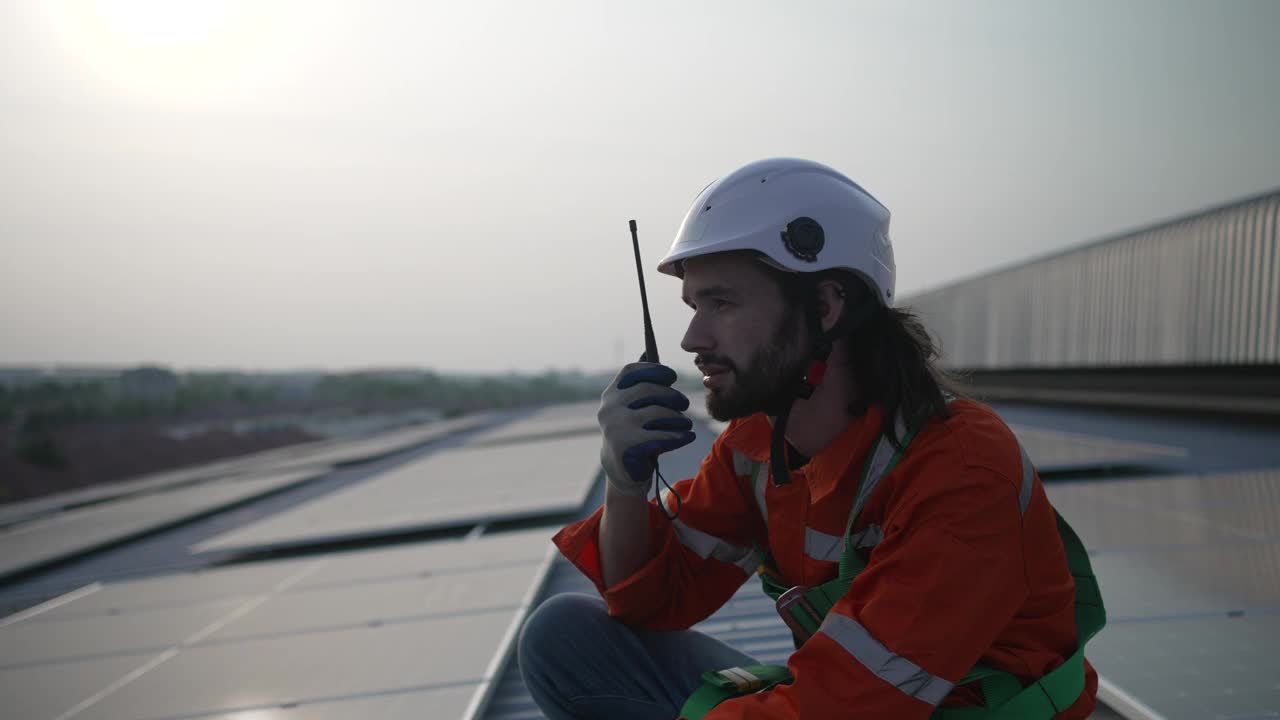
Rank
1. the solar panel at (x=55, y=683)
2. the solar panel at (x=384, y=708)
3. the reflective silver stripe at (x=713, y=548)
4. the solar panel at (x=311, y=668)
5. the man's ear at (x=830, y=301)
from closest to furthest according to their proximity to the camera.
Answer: the man's ear at (x=830, y=301), the reflective silver stripe at (x=713, y=548), the solar panel at (x=384, y=708), the solar panel at (x=311, y=668), the solar panel at (x=55, y=683)

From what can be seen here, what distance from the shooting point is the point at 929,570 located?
1.12 m

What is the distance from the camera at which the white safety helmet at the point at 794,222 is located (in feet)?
5.31

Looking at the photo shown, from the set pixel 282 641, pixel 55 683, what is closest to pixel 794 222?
pixel 282 641

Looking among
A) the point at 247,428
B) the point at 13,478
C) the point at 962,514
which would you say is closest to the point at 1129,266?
the point at 962,514

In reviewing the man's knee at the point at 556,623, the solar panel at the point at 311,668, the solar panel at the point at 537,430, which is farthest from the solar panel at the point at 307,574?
the solar panel at the point at 537,430

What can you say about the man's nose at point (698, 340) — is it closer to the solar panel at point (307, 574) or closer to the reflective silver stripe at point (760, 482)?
the reflective silver stripe at point (760, 482)

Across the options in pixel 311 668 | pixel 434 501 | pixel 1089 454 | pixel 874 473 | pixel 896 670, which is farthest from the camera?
pixel 1089 454

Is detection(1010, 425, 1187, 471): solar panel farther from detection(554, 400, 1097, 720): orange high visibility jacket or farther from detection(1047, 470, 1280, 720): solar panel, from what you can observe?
detection(554, 400, 1097, 720): orange high visibility jacket

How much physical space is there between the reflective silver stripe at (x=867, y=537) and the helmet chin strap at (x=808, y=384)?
0.70 ft

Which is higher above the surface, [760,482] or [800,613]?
[760,482]

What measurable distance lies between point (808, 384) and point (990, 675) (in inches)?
25.1

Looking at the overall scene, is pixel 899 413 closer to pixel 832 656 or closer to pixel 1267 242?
pixel 832 656

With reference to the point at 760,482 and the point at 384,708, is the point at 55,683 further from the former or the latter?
the point at 760,482

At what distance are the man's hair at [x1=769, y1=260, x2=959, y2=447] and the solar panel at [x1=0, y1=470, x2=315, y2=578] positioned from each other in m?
6.08
